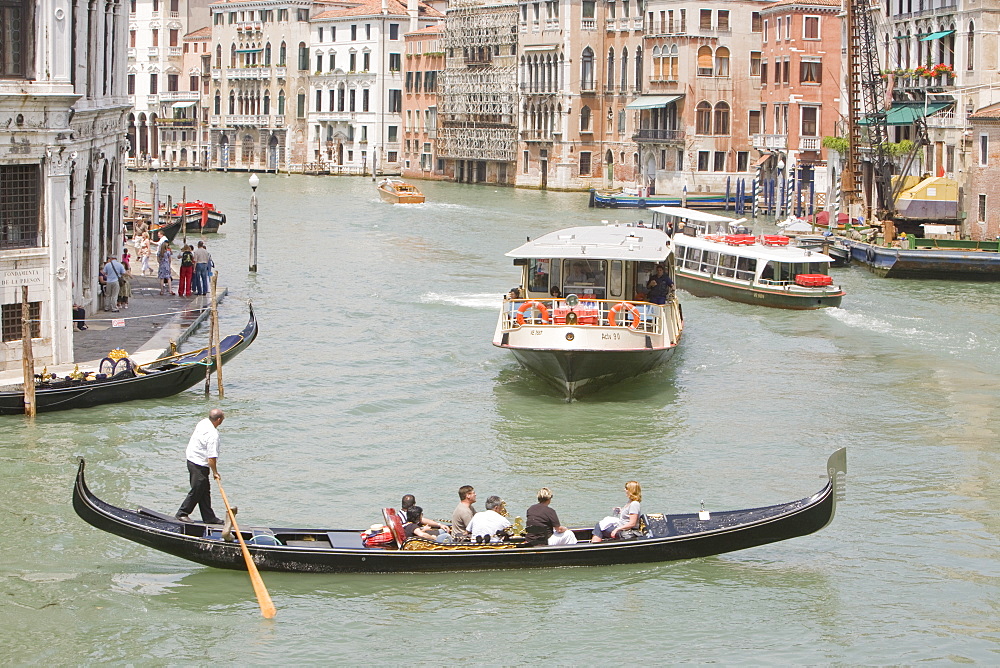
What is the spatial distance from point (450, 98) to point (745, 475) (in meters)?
66.6

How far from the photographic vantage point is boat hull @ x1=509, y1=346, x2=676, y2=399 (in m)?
20.2

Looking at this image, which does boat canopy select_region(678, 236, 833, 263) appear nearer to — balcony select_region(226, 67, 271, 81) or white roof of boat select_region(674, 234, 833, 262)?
white roof of boat select_region(674, 234, 833, 262)

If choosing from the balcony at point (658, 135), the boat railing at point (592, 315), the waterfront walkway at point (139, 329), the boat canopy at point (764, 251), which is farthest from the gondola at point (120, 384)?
the balcony at point (658, 135)

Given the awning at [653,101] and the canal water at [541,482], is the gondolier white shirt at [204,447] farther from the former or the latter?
the awning at [653,101]

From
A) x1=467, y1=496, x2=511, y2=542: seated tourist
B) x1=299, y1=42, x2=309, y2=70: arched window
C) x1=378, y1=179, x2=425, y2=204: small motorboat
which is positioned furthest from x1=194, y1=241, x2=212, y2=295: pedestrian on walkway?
x1=299, y1=42, x2=309, y2=70: arched window

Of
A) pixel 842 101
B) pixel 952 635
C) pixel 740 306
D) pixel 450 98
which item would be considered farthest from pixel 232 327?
pixel 450 98

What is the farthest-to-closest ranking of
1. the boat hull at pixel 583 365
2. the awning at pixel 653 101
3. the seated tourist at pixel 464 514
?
1. the awning at pixel 653 101
2. the boat hull at pixel 583 365
3. the seated tourist at pixel 464 514

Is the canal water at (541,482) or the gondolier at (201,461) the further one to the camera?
the gondolier at (201,461)

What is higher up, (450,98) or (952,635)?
(450,98)

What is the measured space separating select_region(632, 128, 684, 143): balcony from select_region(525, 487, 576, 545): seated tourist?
53028mm

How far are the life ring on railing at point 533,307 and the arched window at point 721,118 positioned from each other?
45316mm

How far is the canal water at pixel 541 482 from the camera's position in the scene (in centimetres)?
1219

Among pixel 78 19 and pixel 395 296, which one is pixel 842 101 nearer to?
pixel 395 296

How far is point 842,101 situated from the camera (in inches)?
2093
